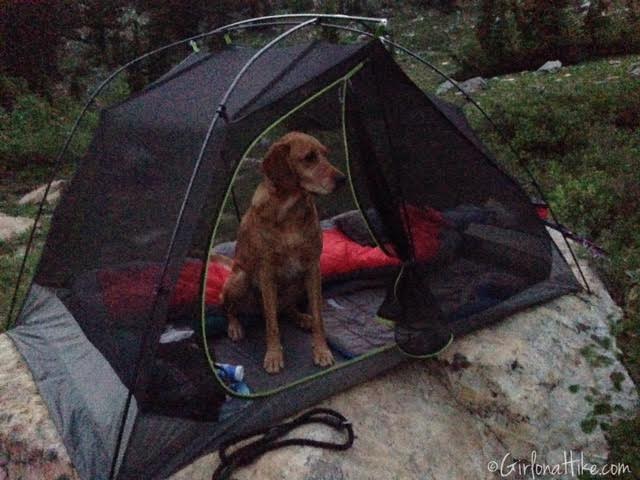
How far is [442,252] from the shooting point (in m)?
4.12

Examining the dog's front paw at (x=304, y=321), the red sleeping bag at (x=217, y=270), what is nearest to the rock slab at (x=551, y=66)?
the red sleeping bag at (x=217, y=270)

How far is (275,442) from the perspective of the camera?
10.4ft

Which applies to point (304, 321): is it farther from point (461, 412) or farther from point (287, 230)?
point (461, 412)

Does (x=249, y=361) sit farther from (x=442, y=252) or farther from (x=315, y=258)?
(x=442, y=252)

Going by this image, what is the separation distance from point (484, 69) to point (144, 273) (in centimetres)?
938

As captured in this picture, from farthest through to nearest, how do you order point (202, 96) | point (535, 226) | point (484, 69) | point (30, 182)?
point (484, 69) < point (30, 182) < point (535, 226) < point (202, 96)

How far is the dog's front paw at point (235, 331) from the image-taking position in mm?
4051

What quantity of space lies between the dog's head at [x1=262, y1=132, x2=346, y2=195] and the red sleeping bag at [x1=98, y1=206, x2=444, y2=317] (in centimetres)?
61

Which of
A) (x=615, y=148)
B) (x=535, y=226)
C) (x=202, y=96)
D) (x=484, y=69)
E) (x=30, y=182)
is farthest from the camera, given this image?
(x=484, y=69)

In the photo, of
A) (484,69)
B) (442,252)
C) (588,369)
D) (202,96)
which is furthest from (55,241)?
(484,69)

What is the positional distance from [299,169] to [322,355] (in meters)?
1.07

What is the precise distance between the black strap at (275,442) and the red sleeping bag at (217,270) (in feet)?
2.50

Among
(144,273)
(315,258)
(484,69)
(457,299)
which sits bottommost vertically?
(484,69)

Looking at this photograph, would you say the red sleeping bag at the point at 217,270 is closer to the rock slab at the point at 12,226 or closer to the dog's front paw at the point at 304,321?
the dog's front paw at the point at 304,321
